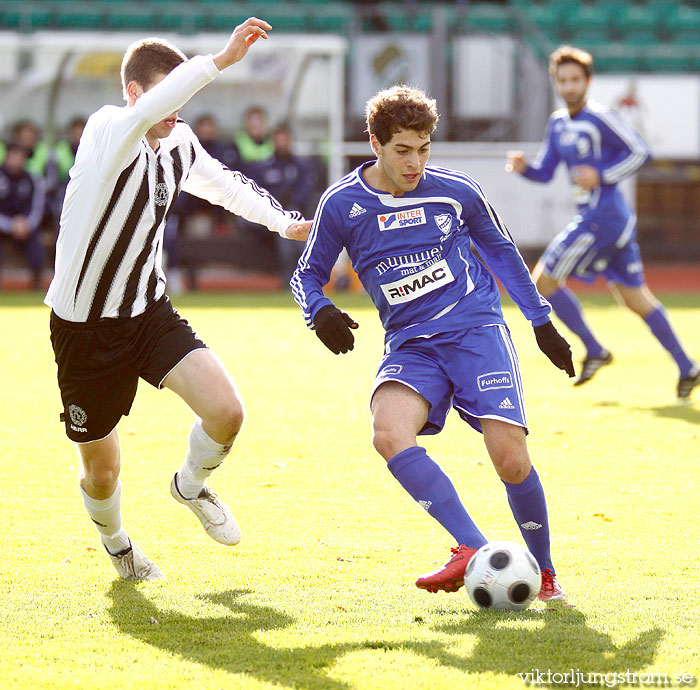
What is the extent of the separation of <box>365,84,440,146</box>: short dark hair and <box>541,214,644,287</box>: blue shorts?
4259 mm

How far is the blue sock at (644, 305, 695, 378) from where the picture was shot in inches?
311

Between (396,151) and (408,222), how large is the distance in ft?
0.87

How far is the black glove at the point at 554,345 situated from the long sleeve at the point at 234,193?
1.07 metres

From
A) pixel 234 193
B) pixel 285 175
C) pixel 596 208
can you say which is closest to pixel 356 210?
pixel 234 193

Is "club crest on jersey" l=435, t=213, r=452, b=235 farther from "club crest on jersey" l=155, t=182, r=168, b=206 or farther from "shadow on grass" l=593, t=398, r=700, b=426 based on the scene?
"shadow on grass" l=593, t=398, r=700, b=426

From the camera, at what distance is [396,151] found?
3.86 m

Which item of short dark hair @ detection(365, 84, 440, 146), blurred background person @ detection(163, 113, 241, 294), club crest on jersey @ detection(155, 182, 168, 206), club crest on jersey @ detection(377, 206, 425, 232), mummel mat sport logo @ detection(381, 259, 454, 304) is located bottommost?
blurred background person @ detection(163, 113, 241, 294)

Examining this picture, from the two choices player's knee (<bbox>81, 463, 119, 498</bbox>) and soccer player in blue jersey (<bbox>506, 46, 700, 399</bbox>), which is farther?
soccer player in blue jersey (<bbox>506, 46, 700, 399</bbox>)

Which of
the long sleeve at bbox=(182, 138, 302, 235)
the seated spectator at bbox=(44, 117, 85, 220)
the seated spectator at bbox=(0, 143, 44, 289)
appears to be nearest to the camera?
the long sleeve at bbox=(182, 138, 302, 235)

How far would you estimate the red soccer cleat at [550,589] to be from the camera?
3784 millimetres

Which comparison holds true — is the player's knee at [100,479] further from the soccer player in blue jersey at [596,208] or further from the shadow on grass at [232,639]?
the soccer player in blue jersey at [596,208]

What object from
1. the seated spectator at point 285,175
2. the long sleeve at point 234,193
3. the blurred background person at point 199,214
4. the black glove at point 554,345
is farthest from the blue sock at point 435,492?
the seated spectator at point 285,175

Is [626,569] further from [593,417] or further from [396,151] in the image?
[593,417]

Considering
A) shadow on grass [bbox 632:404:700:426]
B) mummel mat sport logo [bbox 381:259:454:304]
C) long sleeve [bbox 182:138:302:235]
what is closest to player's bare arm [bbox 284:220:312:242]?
long sleeve [bbox 182:138:302:235]
